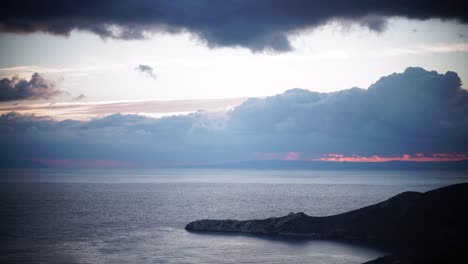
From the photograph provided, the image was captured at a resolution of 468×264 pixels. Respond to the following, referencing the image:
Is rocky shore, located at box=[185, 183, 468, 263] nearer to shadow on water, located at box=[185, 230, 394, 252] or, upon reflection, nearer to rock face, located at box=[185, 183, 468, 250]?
rock face, located at box=[185, 183, 468, 250]

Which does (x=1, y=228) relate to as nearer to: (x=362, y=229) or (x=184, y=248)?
(x=184, y=248)

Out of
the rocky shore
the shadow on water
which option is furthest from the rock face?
the shadow on water

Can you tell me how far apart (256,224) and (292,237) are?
12.3m

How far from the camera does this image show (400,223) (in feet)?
380

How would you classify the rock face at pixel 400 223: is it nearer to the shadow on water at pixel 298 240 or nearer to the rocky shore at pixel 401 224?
the rocky shore at pixel 401 224

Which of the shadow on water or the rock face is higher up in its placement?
the rock face

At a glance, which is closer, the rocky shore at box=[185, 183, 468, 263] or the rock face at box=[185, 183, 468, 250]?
the rocky shore at box=[185, 183, 468, 263]

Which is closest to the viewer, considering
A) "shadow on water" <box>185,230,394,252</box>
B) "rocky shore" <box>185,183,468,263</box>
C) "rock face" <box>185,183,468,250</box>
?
"shadow on water" <box>185,230,394,252</box>

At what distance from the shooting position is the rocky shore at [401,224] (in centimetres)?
10756

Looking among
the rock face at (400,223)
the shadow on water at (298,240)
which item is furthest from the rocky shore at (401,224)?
the shadow on water at (298,240)

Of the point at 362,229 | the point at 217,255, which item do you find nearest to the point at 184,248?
the point at 217,255

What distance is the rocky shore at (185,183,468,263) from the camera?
107562mm

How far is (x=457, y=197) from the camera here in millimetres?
116938

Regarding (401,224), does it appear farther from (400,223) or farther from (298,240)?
(298,240)
